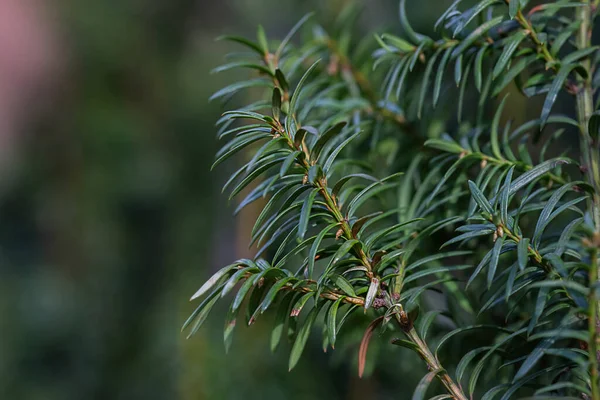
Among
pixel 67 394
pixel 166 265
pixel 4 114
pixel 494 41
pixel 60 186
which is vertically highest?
pixel 4 114

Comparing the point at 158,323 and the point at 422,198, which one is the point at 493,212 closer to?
the point at 422,198

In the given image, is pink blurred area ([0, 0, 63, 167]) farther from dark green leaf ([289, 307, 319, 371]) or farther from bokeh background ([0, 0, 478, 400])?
dark green leaf ([289, 307, 319, 371])

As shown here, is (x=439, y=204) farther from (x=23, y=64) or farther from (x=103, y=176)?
(x=23, y=64)

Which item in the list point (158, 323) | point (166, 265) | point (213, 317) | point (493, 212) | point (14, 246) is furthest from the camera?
point (14, 246)

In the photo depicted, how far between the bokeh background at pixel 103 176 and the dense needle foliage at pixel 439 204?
2.00 feet

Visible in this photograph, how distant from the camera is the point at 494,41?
0.34m

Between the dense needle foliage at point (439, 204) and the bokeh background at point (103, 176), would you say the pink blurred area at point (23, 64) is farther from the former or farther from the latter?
the dense needle foliage at point (439, 204)

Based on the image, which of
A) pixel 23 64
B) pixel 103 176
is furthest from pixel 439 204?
pixel 23 64

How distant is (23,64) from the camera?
165 centimetres

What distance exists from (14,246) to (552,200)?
1440 millimetres

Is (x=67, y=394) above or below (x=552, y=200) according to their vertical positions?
below

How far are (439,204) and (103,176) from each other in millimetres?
1166

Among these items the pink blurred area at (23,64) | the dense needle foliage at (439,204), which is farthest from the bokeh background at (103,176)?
the dense needle foliage at (439,204)

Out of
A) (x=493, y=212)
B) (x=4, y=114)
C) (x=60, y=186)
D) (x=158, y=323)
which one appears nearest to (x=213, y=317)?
(x=158, y=323)
